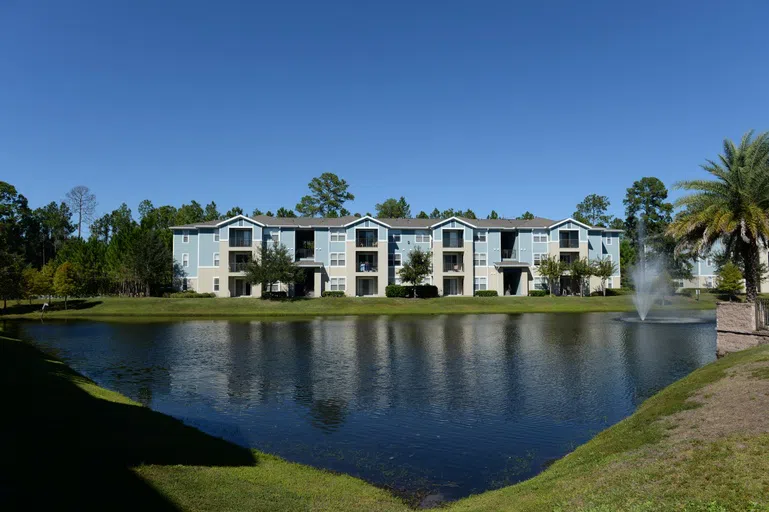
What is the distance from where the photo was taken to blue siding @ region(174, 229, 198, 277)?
240 feet

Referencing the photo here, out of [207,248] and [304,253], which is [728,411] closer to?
[304,253]

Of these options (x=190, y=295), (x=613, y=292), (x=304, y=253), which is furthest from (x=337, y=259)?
(x=613, y=292)

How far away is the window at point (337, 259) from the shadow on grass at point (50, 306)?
91.5ft

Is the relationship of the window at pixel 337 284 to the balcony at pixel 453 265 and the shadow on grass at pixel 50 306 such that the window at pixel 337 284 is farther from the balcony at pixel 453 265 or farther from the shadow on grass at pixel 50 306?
the shadow on grass at pixel 50 306

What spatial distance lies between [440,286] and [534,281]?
13.1m

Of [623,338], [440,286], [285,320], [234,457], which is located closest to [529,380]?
[234,457]

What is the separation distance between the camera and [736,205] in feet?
78.0

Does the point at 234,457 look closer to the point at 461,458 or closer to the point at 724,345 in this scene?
the point at 461,458

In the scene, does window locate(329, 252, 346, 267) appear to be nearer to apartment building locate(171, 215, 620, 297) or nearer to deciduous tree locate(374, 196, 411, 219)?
apartment building locate(171, 215, 620, 297)

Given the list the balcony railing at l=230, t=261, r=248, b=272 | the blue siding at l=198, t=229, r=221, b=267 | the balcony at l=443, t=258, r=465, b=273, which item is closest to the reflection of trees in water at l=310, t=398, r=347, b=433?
the balcony railing at l=230, t=261, r=248, b=272

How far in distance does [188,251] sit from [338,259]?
19.7 metres

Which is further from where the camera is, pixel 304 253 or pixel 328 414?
A: pixel 304 253

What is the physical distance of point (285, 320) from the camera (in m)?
→ 53.1

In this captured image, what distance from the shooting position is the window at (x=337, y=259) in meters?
73.0
